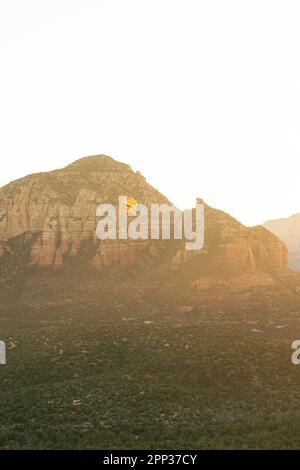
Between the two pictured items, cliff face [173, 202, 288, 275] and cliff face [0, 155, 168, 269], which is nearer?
cliff face [173, 202, 288, 275]

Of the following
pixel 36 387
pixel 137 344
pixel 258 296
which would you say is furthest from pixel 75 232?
pixel 36 387

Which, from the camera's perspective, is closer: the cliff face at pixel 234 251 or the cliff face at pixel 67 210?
the cliff face at pixel 234 251

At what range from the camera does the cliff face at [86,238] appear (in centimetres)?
8019

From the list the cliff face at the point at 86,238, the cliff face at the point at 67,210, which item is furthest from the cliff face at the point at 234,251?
the cliff face at the point at 67,210

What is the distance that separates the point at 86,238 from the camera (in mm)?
85188

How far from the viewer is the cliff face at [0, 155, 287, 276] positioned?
263 ft

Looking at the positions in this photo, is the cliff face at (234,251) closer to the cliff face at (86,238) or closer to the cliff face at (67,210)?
the cliff face at (86,238)

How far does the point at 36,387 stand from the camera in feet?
102

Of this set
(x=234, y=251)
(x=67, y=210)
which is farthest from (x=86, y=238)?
(x=234, y=251)

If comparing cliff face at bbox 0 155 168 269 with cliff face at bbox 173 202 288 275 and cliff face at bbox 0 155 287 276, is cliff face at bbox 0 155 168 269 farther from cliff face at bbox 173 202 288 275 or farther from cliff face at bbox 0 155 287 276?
cliff face at bbox 173 202 288 275

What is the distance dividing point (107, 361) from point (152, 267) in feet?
151

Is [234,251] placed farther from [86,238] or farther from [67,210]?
[67,210]

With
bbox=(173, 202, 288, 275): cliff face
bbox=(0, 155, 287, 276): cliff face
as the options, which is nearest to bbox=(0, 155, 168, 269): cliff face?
bbox=(0, 155, 287, 276): cliff face
